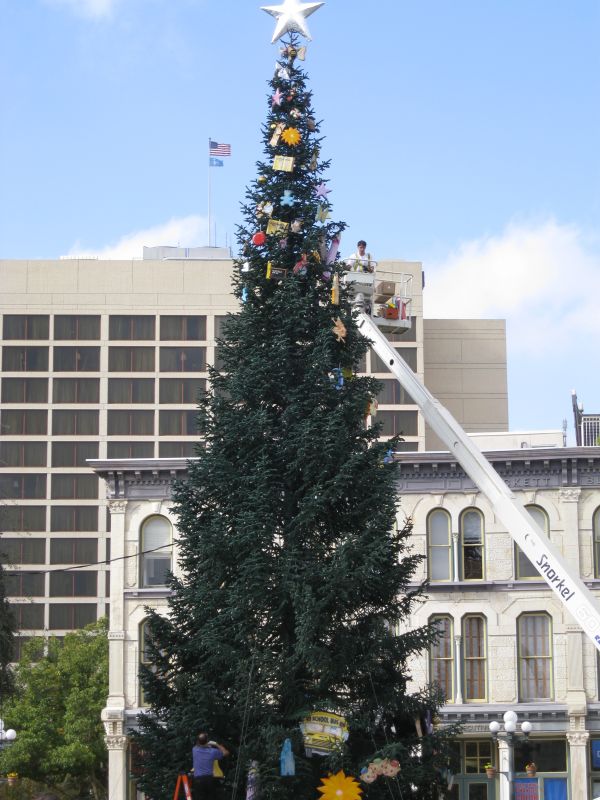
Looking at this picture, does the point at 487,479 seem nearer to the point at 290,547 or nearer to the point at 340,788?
the point at 290,547

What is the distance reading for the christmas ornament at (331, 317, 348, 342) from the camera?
24.3 meters

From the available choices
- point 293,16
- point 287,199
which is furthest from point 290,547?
point 293,16

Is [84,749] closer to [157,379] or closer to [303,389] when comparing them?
[303,389]

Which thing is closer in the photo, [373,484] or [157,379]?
[373,484]

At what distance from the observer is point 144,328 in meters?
85.9

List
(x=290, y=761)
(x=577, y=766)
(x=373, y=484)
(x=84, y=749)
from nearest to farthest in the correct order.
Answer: (x=290, y=761) → (x=373, y=484) → (x=577, y=766) → (x=84, y=749)

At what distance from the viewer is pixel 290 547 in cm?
2308

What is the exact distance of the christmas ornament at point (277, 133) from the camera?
2502cm

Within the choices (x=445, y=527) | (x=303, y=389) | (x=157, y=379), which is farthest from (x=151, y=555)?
(x=157, y=379)

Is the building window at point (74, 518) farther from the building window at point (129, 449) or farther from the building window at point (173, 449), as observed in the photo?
the building window at point (173, 449)

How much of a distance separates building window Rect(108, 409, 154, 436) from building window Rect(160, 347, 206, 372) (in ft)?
10.0

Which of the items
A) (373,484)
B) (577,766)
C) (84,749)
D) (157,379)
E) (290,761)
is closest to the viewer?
(290,761)

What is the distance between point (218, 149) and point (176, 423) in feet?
65.2

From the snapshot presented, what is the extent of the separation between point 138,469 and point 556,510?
13.4m
